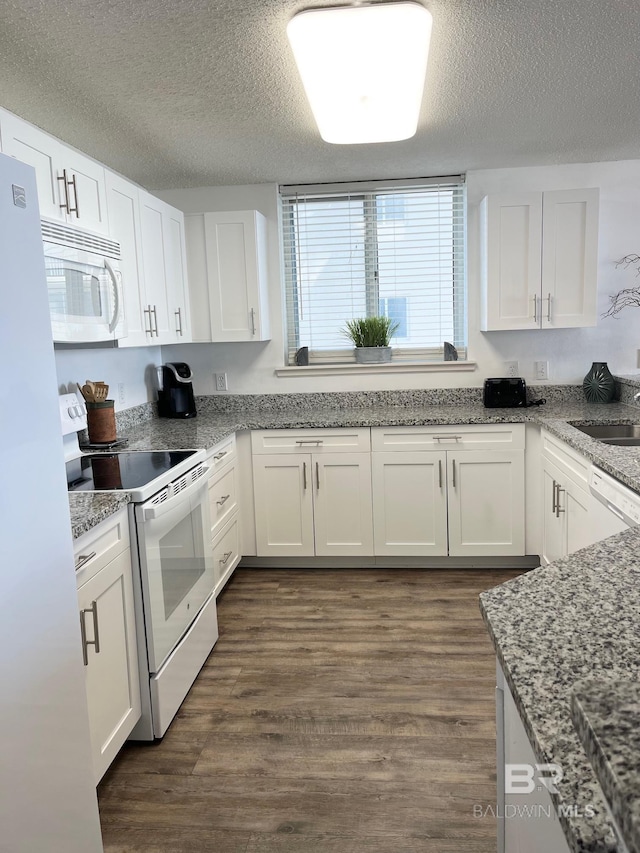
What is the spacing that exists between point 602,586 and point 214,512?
232cm

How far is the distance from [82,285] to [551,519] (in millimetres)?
2457

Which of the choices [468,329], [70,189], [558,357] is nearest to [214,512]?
[70,189]

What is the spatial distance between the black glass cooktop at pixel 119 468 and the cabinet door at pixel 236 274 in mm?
1298

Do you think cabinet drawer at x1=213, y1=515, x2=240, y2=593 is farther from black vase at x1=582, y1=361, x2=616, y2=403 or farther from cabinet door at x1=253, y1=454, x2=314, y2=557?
black vase at x1=582, y1=361, x2=616, y2=403

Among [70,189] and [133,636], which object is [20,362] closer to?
[133,636]

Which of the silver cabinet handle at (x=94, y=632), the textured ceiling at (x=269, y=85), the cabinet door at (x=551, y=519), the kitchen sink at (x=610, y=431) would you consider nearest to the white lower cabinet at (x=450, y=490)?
the cabinet door at (x=551, y=519)

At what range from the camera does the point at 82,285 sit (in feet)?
8.05

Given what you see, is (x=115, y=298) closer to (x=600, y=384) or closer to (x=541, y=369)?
(x=541, y=369)

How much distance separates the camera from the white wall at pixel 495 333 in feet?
12.8

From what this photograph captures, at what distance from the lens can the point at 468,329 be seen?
414cm

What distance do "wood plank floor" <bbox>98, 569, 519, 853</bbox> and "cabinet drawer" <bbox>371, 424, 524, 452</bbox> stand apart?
850 mm

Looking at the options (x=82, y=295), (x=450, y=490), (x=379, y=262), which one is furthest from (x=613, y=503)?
(x=379, y=262)

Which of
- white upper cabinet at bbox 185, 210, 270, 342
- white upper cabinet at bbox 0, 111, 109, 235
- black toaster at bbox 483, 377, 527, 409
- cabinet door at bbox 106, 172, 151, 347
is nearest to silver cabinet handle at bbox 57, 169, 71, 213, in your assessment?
white upper cabinet at bbox 0, 111, 109, 235

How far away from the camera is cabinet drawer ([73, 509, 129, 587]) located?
1877 millimetres
